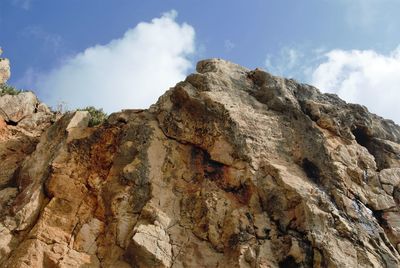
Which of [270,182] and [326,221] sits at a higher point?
[270,182]

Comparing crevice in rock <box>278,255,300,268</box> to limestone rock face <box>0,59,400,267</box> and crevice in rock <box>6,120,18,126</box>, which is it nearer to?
limestone rock face <box>0,59,400,267</box>

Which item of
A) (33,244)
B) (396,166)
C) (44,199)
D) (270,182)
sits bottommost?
(33,244)

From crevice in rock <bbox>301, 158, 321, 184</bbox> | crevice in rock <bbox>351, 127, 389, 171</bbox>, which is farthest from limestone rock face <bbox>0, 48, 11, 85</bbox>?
crevice in rock <bbox>351, 127, 389, 171</bbox>

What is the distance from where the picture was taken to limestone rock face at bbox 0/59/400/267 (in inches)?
494

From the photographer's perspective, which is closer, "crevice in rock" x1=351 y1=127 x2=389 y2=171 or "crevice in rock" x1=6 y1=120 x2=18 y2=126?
"crevice in rock" x1=351 y1=127 x2=389 y2=171

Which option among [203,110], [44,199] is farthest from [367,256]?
[44,199]

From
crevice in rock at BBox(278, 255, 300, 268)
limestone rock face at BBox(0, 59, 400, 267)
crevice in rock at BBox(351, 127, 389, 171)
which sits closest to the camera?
crevice in rock at BBox(278, 255, 300, 268)

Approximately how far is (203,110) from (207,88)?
1556 mm

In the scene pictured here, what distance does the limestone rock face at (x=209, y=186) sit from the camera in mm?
12539

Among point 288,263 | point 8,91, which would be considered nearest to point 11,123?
point 8,91

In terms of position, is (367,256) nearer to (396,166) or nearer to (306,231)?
(306,231)

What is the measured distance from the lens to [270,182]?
45.5ft

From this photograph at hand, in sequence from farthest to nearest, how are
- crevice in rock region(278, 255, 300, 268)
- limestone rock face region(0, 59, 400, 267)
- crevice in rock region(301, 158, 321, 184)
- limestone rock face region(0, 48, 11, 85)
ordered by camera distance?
limestone rock face region(0, 48, 11, 85) → crevice in rock region(301, 158, 321, 184) → limestone rock face region(0, 59, 400, 267) → crevice in rock region(278, 255, 300, 268)

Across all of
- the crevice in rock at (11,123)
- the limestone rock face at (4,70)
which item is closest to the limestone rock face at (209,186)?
the crevice in rock at (11,123)
